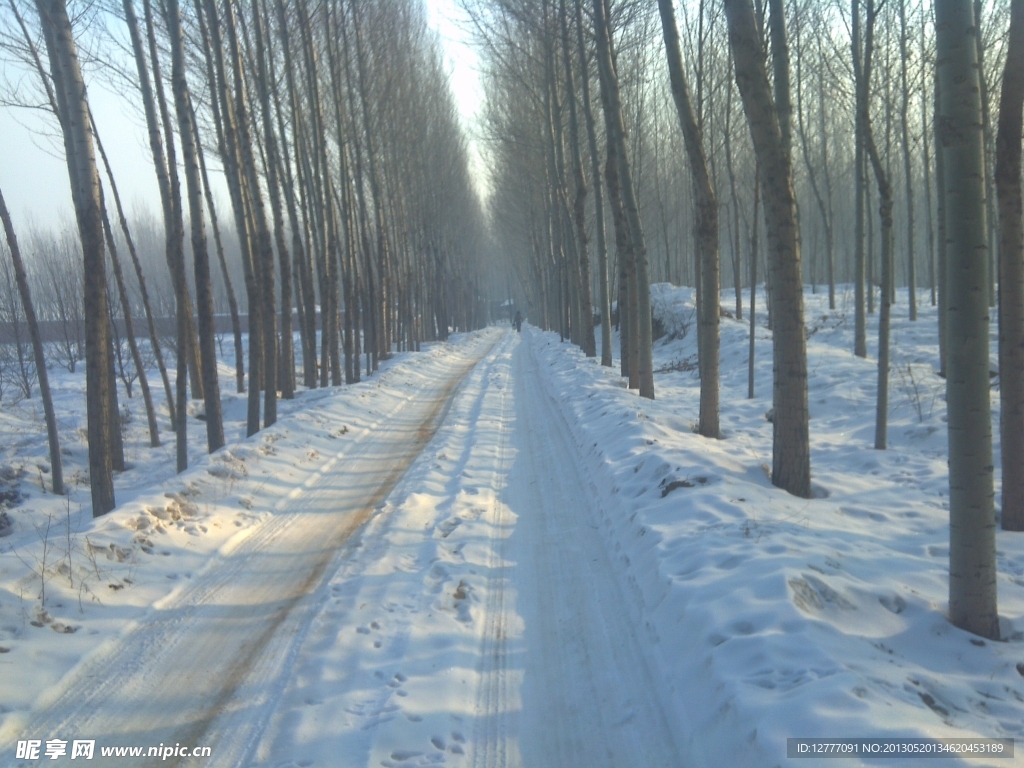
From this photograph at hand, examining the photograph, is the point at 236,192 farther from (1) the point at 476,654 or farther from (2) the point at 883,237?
(1) the point at 476,654

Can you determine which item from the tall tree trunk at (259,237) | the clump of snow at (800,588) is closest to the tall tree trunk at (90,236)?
the tall tree trunk at (259,237)

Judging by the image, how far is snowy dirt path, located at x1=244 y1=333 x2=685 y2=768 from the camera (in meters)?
3.49

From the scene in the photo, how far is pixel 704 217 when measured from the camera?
363 inches

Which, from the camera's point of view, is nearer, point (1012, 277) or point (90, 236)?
point (1012, 277)

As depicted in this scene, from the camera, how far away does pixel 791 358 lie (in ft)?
21.9

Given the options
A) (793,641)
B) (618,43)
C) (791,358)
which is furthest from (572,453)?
(618,43)

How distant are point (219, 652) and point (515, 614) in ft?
6.56

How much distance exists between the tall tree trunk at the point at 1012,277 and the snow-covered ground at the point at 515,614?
0.59 meters

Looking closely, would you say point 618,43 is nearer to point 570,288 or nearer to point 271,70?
point 271,70

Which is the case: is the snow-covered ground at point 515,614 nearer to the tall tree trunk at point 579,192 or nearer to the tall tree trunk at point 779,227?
the tall tree trunk at point 779,227

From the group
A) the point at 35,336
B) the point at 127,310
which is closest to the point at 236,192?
the point at 127,310

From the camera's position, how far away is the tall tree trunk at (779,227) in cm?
642

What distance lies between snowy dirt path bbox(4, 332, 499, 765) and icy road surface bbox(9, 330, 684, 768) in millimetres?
12

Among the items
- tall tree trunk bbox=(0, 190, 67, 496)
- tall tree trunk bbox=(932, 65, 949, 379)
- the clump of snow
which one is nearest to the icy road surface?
the clump of snow
